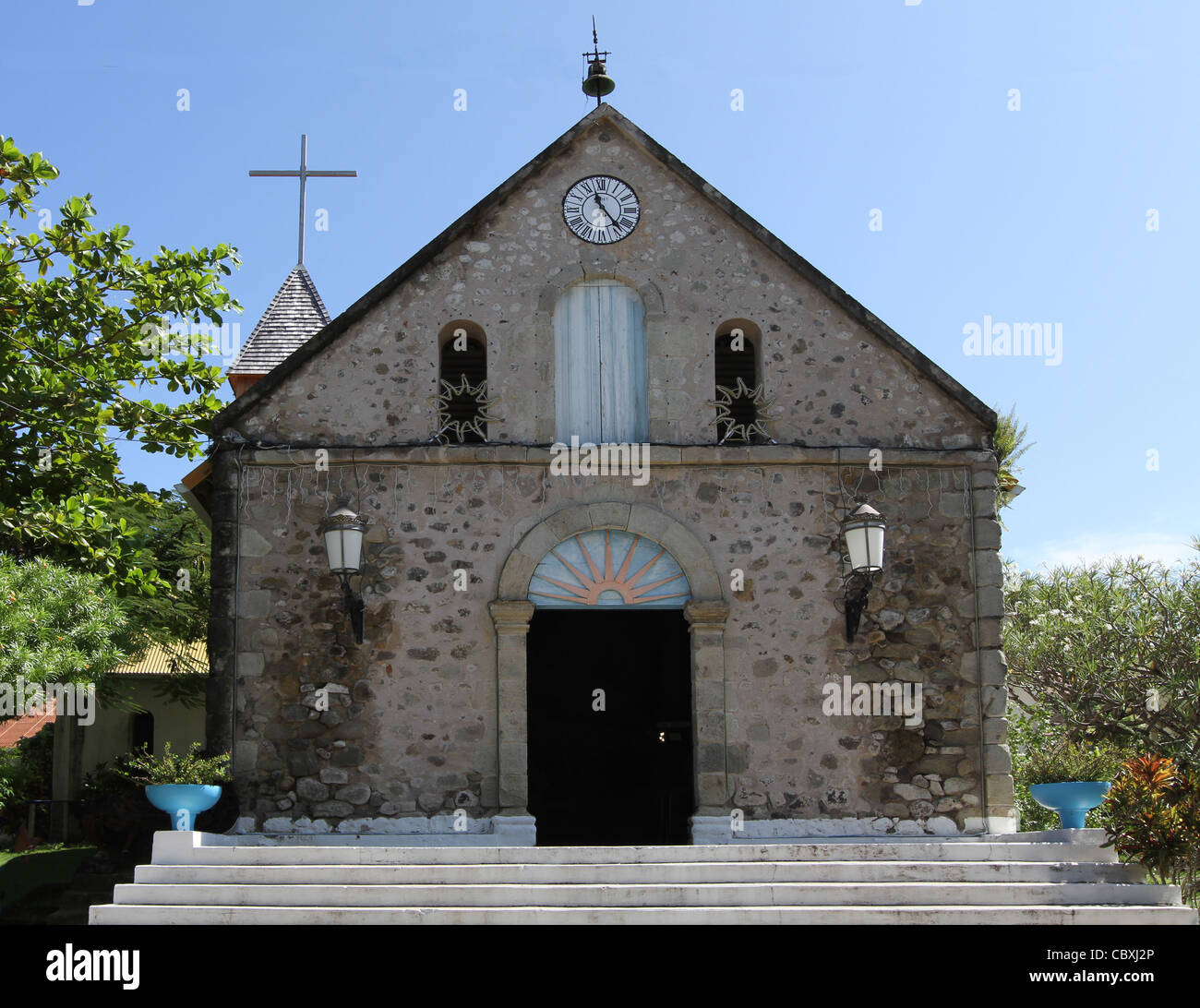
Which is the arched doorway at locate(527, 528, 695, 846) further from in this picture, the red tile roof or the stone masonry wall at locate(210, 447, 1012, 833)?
the red tile roof

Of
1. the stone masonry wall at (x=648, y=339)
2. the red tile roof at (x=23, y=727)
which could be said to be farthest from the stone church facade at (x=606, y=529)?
the red tile roof at (x=23, y=727)

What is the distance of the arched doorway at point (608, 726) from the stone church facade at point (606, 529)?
2.87 m

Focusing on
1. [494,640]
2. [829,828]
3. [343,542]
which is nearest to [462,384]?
[343,542]

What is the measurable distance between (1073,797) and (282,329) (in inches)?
464

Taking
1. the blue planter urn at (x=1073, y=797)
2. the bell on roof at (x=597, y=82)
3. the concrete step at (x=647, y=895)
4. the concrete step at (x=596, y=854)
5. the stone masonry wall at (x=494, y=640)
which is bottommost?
the concrete step at (x=647, y=895)

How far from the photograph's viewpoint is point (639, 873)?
9.67 m

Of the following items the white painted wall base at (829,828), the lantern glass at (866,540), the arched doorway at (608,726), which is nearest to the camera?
the lantern glass at (866,540)

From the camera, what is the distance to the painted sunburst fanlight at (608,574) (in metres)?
12.6

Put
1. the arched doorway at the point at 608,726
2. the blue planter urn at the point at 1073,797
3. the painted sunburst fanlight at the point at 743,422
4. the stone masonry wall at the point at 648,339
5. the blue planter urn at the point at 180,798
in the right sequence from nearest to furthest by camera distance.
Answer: the blue planter urn at the point at 180,798
the blue planter urn at the point at 1073,797
the stone masonry wall at the point at 648,339
the painted sunburst fanlight at the point at 743,422
the arched doorway at the point at 608,726

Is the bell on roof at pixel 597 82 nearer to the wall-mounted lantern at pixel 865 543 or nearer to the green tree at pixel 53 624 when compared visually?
the wall-mounted lantern at pixel 865 543

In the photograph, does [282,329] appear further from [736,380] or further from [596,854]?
[596,854]

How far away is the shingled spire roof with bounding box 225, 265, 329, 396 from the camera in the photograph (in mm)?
16859
